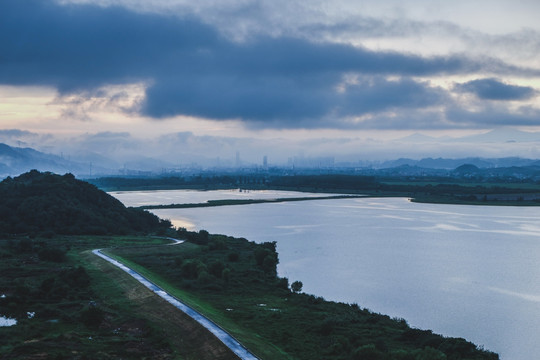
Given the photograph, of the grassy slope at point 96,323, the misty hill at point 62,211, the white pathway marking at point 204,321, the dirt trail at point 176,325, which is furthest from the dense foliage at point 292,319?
the misty hill at point 62,211

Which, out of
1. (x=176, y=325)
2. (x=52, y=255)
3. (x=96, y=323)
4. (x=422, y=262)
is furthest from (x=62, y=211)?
(x=176, y=325)

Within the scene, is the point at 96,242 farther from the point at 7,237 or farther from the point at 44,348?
the point at 44,348

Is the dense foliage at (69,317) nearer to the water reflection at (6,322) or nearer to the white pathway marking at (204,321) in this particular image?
the water reflection at (6,322)

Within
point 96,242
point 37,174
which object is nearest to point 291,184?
point 37,174

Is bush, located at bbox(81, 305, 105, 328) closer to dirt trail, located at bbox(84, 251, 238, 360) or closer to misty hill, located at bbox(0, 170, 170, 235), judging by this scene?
dirt trail, located at bbox(84, 251, 238, 360)

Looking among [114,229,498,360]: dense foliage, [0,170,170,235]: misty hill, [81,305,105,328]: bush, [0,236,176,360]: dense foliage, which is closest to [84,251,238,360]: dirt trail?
[0,236,176,360]: dense foliage
